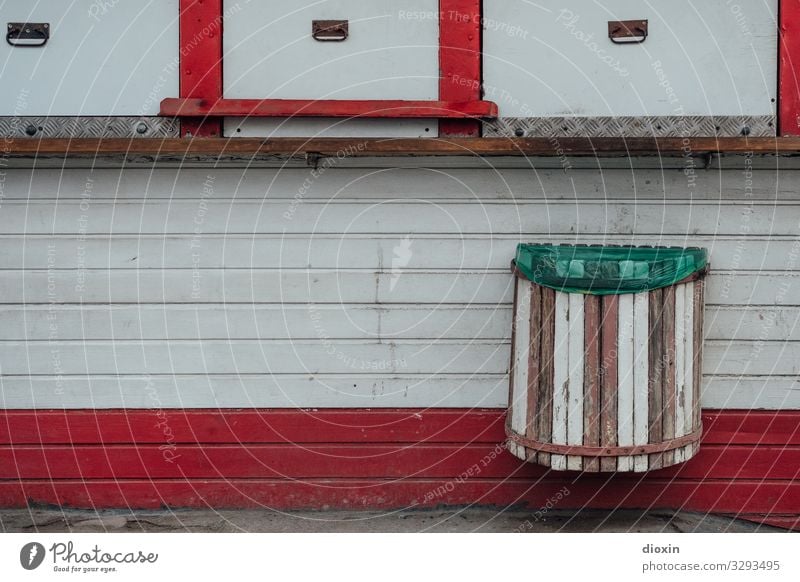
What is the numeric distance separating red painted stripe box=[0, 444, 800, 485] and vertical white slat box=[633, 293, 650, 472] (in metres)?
0.79

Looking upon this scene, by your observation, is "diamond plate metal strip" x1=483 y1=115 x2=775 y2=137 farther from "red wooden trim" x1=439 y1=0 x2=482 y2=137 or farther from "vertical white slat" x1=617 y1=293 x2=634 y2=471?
"vertical white slat" x1=617 y1=293 x2=634 y2=471

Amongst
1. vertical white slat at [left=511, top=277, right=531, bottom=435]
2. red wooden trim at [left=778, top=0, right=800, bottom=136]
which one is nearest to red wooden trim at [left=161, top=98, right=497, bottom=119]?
vertical white slat at [left=511, top=277, right=531, bottom=435]

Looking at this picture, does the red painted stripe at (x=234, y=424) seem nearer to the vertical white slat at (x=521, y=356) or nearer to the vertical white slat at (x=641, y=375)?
the vertical white slat at (x=521, y=356)

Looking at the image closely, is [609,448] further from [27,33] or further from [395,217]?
[27,33]

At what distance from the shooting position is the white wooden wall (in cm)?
506

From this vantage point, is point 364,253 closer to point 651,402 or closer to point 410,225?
point 410,225

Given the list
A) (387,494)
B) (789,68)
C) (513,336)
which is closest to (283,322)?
(387,494)

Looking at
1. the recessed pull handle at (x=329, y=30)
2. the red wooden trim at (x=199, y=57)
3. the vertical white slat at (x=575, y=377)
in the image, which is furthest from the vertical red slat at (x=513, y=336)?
the red wooden trim at (x=199, y=57)

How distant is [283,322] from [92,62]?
1.85 meters

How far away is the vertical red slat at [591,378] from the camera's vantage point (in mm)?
4465

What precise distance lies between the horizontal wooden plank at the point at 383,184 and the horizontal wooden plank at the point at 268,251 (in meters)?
0.24

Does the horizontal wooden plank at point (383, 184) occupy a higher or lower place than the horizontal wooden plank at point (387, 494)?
higher

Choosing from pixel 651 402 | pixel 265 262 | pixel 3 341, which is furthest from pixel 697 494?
pixel 3 341

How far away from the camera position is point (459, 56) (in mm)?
5016
